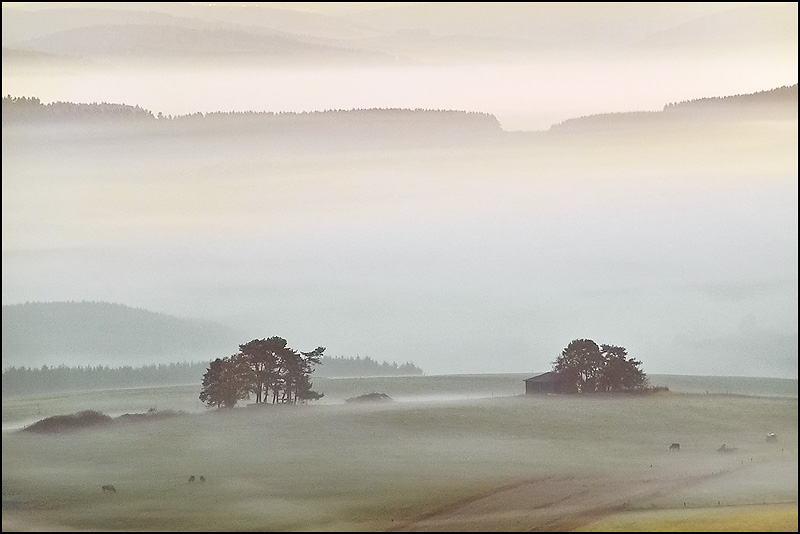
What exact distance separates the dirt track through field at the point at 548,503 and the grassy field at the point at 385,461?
0.01 m

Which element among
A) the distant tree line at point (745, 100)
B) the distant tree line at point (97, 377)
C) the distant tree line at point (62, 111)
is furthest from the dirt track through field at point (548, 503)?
the distant tree line at point (62, 111)

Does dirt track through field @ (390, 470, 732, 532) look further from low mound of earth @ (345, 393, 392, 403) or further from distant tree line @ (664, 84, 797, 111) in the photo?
distant tree line @ (664, 84, 797, 111)

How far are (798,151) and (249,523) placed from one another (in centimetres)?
527

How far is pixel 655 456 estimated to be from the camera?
378 inches

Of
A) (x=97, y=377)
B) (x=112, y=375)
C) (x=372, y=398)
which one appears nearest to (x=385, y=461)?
(x=372, y=398)

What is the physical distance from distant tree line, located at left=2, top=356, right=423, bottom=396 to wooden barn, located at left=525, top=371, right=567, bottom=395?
4.45 feet

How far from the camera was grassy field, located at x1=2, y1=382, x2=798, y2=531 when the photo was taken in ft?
30.5

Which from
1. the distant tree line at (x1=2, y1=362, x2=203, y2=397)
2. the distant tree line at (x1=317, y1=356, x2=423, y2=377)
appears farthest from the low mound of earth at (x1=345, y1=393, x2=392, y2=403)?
the distant tree line at (x1=2, y1=362, x2=203, y2=397)

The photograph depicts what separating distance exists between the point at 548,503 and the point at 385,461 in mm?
1332

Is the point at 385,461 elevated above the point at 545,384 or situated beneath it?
situated beneath

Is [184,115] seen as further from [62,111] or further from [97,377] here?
[97,377]

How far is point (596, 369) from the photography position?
983cm

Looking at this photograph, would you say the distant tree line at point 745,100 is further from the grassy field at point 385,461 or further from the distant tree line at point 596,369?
the grassy field at point 385,461

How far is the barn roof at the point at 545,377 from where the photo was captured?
32.1ft
